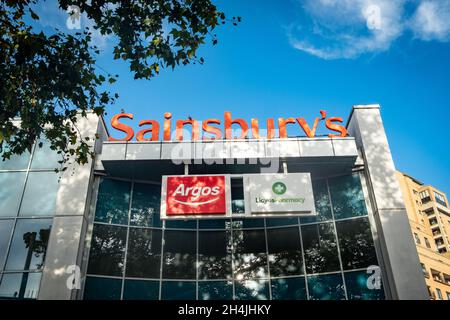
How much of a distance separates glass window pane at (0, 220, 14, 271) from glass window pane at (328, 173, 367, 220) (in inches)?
523

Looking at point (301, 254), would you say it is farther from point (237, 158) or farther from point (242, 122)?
point (242, 122)

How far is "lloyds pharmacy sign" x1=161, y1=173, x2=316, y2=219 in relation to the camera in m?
15.1

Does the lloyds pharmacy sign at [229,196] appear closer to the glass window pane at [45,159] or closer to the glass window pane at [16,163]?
the glass window pane at [45,159]

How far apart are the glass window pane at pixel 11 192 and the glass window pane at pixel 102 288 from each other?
167 inches

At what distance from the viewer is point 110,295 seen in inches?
580

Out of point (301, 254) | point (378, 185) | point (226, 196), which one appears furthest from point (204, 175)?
point (378, 185)

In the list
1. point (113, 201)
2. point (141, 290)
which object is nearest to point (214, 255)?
point (141, 290)

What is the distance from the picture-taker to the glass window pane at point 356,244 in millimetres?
15188

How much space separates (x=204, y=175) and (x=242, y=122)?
11.3 feet

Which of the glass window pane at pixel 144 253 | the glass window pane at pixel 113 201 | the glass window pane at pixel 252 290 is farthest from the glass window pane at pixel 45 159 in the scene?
the glass window pane at pixel 252 290

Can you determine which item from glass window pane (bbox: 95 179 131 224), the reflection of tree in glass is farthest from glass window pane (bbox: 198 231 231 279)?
the reflection of tree in glass

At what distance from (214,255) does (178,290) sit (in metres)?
2.05

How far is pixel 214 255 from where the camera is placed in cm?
1622

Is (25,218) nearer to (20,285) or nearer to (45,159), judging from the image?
(20,285)
